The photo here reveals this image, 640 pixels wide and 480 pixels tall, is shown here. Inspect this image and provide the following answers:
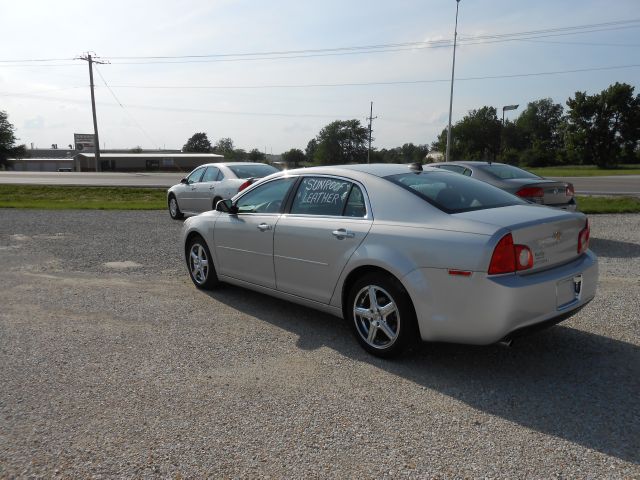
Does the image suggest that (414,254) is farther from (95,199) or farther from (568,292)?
(95,199)

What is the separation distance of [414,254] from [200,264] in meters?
3.23

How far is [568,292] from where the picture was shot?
3736 mm

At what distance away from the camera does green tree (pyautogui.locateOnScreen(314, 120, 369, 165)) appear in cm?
10475

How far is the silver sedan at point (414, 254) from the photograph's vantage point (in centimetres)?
346

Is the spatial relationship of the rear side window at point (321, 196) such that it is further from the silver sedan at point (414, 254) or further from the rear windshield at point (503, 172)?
the rear windshield at point (503, 172)

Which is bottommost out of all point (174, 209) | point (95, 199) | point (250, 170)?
point (95, 199)

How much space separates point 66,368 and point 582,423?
3.61m

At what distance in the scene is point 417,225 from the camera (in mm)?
3814

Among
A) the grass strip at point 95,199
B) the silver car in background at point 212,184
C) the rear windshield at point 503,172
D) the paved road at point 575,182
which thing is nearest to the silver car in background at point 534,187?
the rear windshield at point 503,172

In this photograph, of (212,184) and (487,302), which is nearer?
(487,302)

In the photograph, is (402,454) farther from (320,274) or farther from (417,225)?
(320,274)

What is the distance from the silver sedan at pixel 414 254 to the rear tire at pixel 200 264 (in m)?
0.87


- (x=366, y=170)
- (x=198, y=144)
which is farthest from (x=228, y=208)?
(x=198, y=144)

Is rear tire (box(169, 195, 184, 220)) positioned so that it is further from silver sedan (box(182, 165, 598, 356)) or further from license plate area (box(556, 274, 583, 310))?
license plate area (box(556, 274, 583, 310))
